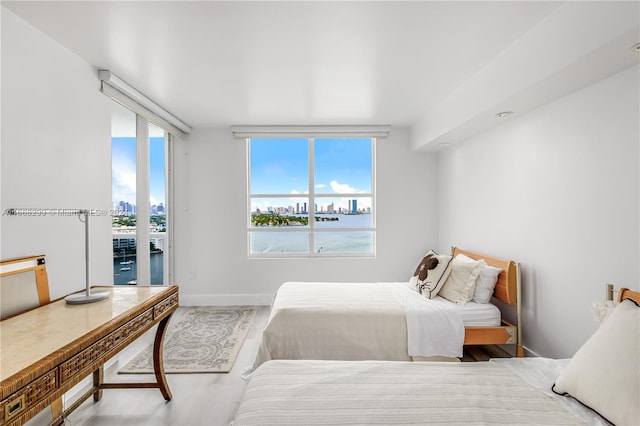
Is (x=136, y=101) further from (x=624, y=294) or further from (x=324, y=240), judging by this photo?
(x=624, y=294)

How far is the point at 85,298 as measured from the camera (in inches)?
79.8

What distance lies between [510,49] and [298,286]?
2.82m

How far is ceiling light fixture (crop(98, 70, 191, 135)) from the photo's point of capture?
2.78 metres

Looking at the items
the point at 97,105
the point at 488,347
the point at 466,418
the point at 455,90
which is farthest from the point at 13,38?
the point at 488,347

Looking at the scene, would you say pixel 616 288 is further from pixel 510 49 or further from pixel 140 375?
pixel 140 375

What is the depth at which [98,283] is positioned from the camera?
8.90 ft

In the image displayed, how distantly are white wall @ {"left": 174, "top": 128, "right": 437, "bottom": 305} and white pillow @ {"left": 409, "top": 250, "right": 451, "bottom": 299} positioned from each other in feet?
4.64

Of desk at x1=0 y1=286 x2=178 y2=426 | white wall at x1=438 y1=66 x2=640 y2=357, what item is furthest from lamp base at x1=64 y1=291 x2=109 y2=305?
A: white wall at x1=438 y1=66 x2=640 y2=357

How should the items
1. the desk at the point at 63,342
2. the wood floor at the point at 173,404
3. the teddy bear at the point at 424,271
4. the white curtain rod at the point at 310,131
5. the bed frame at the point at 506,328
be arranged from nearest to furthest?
the desk at the point at 63,342 → the wood floor at the point at 173,404 → the bed frame at the point at 506,328 → the teddy bear at the point at 424,271 → the white curtain rod at the point at 310,131

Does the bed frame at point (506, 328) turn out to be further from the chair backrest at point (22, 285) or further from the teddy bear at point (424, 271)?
the chair backrest at point (22, 285)

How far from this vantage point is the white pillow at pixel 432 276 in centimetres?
316

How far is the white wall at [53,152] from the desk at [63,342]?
Result: 439 millimetres

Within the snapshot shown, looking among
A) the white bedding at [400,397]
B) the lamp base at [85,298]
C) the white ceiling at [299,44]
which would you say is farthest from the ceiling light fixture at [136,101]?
the white bedding at [400,397]

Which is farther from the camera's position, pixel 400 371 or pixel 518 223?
pixel 518 223
